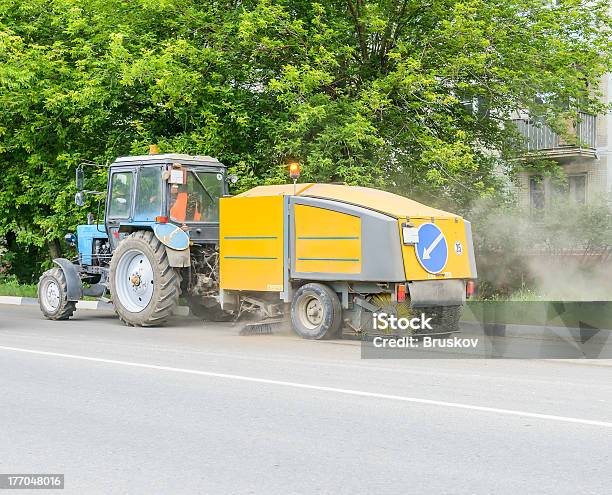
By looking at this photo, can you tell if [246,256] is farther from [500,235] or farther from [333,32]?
[500,235]

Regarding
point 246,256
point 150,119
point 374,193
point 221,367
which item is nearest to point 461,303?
point 374,193

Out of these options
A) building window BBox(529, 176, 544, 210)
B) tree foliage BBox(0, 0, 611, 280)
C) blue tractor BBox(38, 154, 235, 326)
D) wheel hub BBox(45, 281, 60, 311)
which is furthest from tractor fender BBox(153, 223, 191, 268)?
building window BBox(529, 176, 544, 210)

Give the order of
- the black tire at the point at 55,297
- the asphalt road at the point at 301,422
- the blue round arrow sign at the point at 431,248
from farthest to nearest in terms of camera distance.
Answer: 1. the black tire at the point at 55,297
2. the blue round arrow sign at the point at 431,248
3. the asphalt road at the point at 301,422

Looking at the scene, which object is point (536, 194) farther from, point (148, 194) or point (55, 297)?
point (55, 297)

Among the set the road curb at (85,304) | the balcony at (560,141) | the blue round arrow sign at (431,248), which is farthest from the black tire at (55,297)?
the balcony at (560,141)

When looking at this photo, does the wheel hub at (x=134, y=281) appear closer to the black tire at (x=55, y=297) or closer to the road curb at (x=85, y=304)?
the road curb at (x=85, y=304)

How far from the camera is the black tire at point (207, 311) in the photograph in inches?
675

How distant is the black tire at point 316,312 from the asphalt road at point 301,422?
1.34 meters

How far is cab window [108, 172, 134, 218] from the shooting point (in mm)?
16750

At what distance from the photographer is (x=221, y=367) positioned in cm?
1093

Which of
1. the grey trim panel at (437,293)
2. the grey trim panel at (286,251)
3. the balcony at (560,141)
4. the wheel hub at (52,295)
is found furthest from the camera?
the balcony at (560,141)

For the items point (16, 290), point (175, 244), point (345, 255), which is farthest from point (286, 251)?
point (16, 290)

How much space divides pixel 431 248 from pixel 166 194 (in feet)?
16.2

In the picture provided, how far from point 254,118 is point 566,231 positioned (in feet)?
22.6
